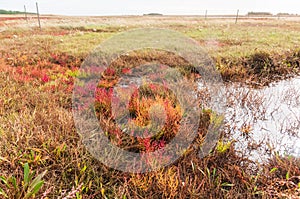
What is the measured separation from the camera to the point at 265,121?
369cm

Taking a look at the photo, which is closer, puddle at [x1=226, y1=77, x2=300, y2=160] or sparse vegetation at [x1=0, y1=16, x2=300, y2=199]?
sparse vegetation at [x1=0, y1=16, x2=300, y2=199]

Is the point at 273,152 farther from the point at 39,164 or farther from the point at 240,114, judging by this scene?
the point at 39,164

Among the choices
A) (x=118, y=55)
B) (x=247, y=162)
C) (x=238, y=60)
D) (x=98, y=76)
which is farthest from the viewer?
(x=118, y=55)

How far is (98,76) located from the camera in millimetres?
5559

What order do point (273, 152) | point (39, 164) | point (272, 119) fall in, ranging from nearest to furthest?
point (39, 164) → point (273, 152) → point (272, 119)

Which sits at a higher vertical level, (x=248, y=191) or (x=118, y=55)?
(x=118, y=55)

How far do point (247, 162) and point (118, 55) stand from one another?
574cm

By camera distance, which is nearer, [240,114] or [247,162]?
[247,162]

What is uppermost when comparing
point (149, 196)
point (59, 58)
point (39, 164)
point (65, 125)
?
point (59, 58)

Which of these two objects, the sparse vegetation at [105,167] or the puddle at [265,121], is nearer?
the sparse vegetation at [105,167]

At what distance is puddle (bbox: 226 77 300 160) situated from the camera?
3.01 m

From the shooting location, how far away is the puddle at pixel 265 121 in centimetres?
301

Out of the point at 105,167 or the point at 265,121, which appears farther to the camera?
the point at 265,121

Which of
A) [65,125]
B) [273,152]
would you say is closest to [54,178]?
[65,125]
